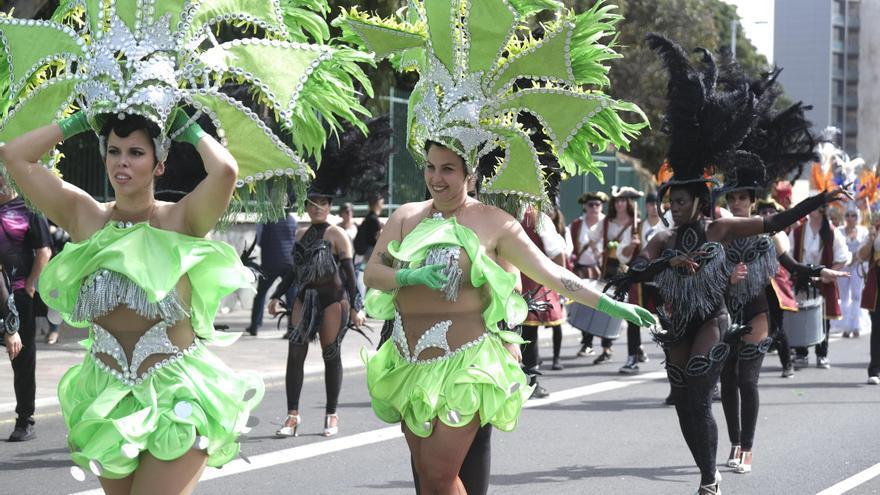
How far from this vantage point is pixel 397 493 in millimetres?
7469

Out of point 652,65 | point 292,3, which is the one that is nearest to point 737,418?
point 292,3

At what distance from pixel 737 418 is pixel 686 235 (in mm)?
1561

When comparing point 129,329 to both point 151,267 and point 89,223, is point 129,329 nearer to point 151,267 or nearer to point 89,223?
point 151,267

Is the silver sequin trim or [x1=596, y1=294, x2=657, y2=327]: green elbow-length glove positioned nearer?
the silver sequin trim

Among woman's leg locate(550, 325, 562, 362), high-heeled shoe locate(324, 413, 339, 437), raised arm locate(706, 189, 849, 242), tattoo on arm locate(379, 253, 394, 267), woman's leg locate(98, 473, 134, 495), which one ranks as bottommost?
high-heeled shoe locate(324, 413, 339, 437)

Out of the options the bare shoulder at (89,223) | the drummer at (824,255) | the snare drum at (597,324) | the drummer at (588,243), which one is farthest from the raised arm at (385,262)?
the drummer at (824,255)

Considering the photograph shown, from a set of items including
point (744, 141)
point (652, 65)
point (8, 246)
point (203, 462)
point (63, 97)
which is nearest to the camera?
point (203, 462)

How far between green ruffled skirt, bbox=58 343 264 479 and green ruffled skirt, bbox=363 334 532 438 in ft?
2.72

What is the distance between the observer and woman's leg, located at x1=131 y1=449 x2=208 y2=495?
13.9ft

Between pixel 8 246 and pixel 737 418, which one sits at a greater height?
pixel 8 246

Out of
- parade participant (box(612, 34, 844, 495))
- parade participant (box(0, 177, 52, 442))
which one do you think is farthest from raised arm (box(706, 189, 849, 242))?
parade participant (box(0, 177, 52, 442))

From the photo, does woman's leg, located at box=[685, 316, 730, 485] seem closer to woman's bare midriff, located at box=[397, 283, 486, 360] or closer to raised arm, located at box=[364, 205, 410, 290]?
woman's bare midriff, located at box=[397, 283, 486, 360]

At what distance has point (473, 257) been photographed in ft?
17.3

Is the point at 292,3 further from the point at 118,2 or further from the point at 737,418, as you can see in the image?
the point at 737,418
